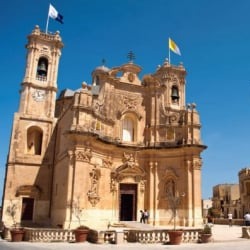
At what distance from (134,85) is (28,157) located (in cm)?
1142

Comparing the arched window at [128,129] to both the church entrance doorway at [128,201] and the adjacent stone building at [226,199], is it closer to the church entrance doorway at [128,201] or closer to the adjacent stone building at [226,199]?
the church entrance doorway at [128,201]

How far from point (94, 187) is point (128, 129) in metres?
6.93

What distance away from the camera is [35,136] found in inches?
1119

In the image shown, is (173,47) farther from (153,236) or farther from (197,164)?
(153,236)

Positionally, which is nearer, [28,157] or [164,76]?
[28,157]

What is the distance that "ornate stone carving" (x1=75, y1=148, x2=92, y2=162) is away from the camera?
70.1ft

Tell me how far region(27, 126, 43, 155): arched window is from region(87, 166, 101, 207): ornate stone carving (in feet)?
25.2

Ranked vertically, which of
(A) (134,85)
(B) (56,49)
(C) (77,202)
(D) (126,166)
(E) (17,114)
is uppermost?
(B) (56,49)

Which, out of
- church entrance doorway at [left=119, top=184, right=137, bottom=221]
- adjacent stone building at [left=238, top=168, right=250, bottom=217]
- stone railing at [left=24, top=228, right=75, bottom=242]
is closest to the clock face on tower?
church entrance doorway at [left=119, top=184, right=137, bottom=221]

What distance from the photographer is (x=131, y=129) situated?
2742 cm

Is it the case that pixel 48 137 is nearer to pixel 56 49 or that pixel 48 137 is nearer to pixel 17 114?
pixel 17 114

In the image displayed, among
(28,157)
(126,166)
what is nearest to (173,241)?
(126,166)

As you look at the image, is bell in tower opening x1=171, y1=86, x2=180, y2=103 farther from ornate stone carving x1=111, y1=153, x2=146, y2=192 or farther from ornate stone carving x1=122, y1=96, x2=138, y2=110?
ornate stone carving x1=111, y1=153, x2=146, y2=192

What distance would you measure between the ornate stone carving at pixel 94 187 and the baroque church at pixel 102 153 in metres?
0.07
